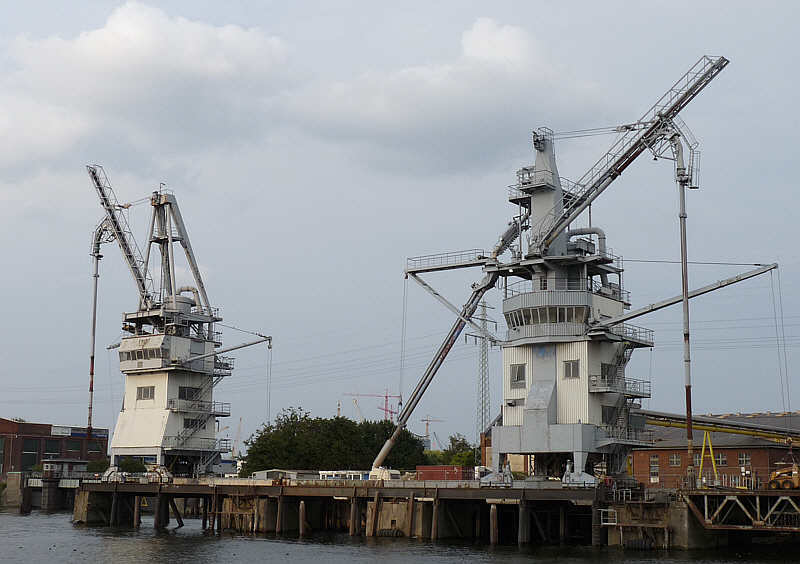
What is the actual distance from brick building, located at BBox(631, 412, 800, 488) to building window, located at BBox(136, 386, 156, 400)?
47452 millimetres

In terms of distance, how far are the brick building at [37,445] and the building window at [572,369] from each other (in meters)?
100

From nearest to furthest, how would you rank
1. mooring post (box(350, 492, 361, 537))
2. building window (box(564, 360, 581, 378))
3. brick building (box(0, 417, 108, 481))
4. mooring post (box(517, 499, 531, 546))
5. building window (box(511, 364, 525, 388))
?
mooring post (box(517, 499, 531, 546)) < building window (box(564, 360, 581, 378)) < mooring post (box(350, 492, 361, 537)) < building window (box(511, 364, 525, 388)) < brick building (box(0, 417, 108, 481))

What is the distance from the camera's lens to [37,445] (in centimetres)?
15800


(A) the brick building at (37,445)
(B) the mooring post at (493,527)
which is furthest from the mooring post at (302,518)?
(A) the brick building at (37,445)

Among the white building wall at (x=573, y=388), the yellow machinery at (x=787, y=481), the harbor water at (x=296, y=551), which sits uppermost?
the white building wall at (x=573, y=388)

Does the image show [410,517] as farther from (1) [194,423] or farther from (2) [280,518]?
(1) [194,423]

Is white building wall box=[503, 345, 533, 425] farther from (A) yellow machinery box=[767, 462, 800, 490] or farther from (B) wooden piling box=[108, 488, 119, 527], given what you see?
(B) wooden piling box=[108, 488, 119, 527]

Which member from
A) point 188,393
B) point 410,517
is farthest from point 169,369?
point 410,517

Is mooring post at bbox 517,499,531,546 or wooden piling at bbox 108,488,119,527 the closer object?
mooring post at bbox 517,499,531,546

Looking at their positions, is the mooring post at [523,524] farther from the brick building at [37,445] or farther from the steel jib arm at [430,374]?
the brick building at [37,445]

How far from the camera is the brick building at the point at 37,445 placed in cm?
15362

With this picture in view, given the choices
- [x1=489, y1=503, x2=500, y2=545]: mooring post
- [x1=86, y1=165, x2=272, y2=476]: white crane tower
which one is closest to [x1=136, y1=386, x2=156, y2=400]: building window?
[x1=86, y1=165, x2=272, y2=476]: white crane tower

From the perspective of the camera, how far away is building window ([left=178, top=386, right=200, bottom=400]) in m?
101

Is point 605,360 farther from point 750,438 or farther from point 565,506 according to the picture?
point 750,438
